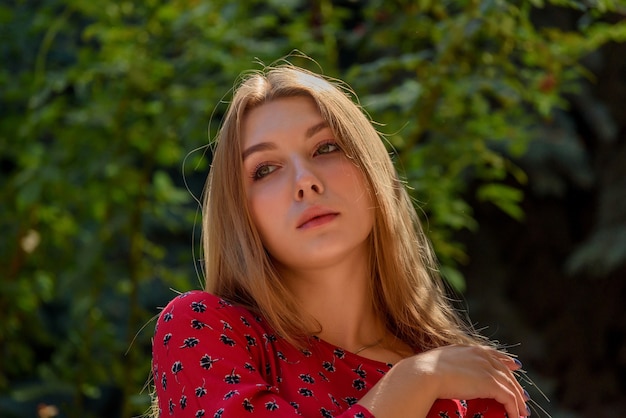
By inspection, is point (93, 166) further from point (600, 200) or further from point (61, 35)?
point (600, 200)

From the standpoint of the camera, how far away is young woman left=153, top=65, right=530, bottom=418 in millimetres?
1434

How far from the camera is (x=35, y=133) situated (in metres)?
3.21

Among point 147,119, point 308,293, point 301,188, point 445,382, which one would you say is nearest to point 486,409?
point 445,382

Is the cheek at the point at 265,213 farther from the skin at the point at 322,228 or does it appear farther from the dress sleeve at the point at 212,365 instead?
the dress sleeve at the point at 212,365

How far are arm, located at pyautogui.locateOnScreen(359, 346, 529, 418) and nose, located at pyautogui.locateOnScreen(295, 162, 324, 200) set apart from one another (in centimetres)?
28

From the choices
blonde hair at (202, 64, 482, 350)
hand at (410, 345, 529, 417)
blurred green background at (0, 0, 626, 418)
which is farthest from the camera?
blurred green background at (0, 0, 626, 418)

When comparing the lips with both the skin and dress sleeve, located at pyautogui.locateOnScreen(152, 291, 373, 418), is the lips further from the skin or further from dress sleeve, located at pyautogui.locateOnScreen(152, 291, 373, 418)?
dress sleeve, located at pyautogui.locateOnScreen(152, 291, 373, 418)

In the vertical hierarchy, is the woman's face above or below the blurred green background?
above

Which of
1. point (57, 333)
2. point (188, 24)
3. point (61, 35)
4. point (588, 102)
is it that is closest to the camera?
point (188, 24)

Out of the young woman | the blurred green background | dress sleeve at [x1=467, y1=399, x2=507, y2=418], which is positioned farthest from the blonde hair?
the blurred green background

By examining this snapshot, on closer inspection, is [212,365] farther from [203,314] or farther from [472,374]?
[472,374]

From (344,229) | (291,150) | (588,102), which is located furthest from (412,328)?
(588,102)

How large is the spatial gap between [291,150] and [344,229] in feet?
0.46

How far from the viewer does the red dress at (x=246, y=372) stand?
4.50 feet
